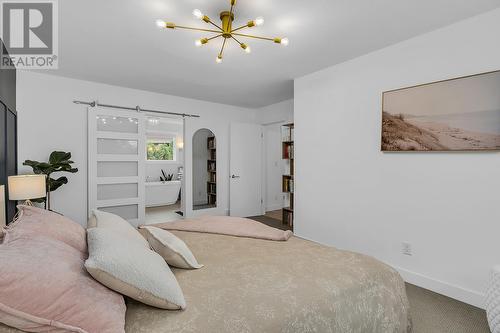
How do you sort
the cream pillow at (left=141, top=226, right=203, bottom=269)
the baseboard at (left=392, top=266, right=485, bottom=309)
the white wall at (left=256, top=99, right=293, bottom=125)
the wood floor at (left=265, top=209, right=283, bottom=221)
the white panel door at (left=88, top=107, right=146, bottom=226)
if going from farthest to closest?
the wood floor at (left=265, top=209, right=283, bottom=221), the white wall at (left=256, top=99, right=293, bottom=125), the white panel door at (left=88, top=107, right=146, bottom=226), the baseboard at (left=392, top=266, right=485, bottom=309), the cream pillow at (left=141, top=226, right=203, bottom=269)

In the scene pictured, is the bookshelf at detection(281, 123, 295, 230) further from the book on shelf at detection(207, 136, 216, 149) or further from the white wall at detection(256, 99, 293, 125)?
the book on shelf at detection(207, 136, 216, 149)

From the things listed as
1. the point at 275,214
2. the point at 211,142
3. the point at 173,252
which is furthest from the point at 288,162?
the point at 173,252

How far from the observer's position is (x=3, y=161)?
2697 mm

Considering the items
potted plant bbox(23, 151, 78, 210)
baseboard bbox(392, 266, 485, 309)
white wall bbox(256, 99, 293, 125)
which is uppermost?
white wall bbox(256, 99, 293, 125)

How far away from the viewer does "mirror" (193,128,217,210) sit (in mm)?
5262

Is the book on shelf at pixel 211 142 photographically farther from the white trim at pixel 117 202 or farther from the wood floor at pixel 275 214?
the wood floor at pixel 275 214

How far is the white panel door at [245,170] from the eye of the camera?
5.51 m

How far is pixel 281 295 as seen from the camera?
1182 mm

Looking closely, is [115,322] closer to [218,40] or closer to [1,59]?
[218,40]

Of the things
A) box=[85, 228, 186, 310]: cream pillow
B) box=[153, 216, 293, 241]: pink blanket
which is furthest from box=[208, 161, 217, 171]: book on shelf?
box=[85, 228, 186, 310]: cream pillow

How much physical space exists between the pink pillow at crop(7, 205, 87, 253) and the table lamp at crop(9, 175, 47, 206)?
1600 mm

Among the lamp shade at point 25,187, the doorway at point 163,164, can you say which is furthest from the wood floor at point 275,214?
the lamp shade at point 25,187

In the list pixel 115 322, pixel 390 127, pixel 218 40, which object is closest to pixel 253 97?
pixel 218 40

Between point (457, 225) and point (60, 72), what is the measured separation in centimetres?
514
